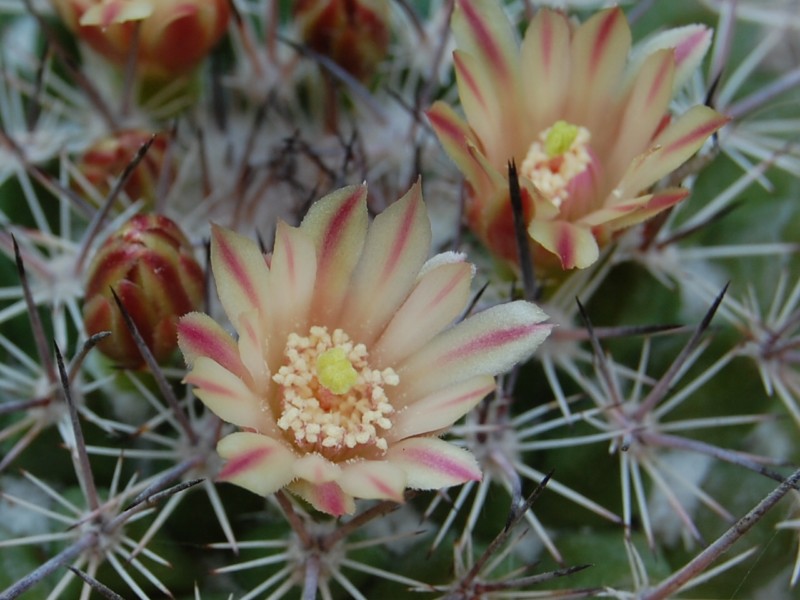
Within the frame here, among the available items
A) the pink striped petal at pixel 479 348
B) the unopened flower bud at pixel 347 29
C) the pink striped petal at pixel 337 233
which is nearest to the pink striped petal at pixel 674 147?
the pink striped petal at pixel 479 348

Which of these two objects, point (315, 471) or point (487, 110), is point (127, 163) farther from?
point (315, 471)

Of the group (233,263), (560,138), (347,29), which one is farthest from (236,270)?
(347,29)

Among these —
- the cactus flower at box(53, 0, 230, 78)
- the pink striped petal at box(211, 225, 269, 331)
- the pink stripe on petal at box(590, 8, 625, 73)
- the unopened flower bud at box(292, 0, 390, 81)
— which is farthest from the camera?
the unopened flower bud at box(292, 0, 390, 81)

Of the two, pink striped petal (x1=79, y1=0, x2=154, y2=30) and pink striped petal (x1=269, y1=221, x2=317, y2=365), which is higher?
pink striped petal (x1=79, y1=0, x2=154, y2=30)

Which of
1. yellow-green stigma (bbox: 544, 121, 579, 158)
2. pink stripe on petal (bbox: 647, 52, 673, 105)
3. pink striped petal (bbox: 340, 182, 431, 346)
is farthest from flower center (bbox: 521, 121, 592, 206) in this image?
pink striped petal (bbox: 340, 182, 431, 346)

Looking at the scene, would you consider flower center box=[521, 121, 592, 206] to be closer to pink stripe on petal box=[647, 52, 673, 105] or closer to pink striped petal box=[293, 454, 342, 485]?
pink stripe on petal box=[647, 52, 673, 105]

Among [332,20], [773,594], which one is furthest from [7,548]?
[773,594]
